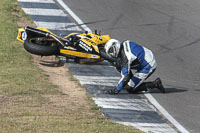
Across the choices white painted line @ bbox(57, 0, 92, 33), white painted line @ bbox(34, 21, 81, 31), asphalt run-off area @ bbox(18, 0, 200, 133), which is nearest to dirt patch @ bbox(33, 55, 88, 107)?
asphalt run-off area @ bbox(18, 0, 200, 133)

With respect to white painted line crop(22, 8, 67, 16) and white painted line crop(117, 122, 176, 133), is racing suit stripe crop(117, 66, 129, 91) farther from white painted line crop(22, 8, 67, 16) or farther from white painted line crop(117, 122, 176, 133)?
white painted line crop(22, 8, 67, 16)

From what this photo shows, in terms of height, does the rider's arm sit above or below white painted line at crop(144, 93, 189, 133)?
above

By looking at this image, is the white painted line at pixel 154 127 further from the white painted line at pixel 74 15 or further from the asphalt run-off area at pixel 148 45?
the white painted line at pixel 74 15

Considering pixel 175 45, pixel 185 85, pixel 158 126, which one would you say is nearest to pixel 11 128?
pixel 158 126

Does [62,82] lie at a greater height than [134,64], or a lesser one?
lesser

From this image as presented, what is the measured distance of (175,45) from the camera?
44.9ft

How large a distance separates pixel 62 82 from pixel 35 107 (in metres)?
2.07

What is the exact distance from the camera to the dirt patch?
876cm

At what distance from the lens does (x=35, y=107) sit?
808 cm

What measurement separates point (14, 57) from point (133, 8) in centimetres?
708

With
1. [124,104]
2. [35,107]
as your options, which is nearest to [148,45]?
[124,104]

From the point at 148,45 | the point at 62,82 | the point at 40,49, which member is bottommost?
the point at 62,82

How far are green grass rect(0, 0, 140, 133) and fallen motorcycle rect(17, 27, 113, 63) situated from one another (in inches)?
18.3

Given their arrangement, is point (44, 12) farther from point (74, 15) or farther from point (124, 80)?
point (124, 80)
